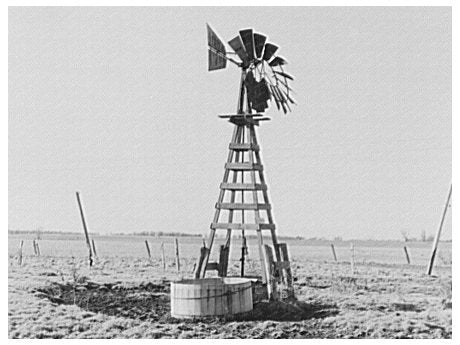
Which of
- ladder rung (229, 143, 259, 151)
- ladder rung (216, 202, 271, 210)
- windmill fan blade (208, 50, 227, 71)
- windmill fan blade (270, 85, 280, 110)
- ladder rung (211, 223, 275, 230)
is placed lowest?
ladder rung (211, 223, 275, 230)

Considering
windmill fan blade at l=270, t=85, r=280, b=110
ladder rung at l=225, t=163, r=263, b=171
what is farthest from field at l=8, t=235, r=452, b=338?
windmill fan blade at l=270, t=85, r=280, b=110

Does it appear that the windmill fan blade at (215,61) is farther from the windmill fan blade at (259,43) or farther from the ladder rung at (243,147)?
the ladder rung at (243,147)

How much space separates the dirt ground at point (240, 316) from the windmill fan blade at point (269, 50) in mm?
4017

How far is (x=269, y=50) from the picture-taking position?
10.4 m

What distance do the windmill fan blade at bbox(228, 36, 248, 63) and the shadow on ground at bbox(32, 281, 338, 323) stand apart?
402cm

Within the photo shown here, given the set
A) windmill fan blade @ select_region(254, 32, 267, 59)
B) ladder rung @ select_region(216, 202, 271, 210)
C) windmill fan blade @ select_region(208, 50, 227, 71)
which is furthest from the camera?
windmill fan blade @ select_region(254, 32, 267, 59)

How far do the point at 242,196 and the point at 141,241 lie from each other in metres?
7.51

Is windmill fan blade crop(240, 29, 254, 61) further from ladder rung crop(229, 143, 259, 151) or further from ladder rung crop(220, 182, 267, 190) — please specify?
ladder rung crop(220, 182, 267, 190)

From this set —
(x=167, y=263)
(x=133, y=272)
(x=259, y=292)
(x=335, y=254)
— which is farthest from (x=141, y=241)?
(x=259, y=292)

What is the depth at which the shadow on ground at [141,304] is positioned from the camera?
30.9ft

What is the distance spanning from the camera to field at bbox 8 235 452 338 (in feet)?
29.3

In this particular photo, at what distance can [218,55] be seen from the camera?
10.2m

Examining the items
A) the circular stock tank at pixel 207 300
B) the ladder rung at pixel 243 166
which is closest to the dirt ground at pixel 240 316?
the circular stock tank at pixel 207 300

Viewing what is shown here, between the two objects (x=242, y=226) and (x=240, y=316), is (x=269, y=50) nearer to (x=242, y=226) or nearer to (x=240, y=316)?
(x=242, y=226)
